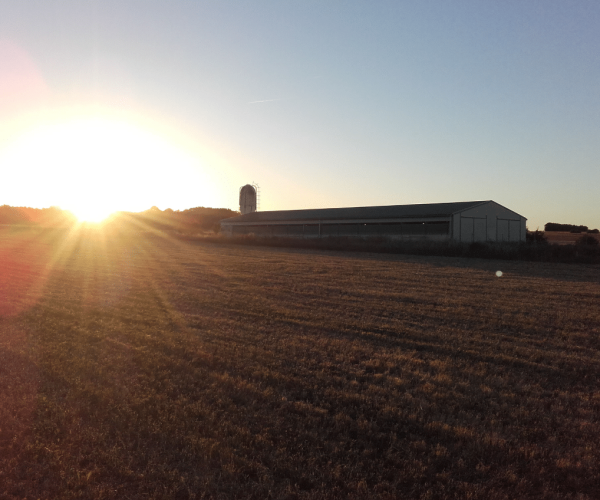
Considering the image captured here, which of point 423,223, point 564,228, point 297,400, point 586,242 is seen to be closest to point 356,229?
point 423,223

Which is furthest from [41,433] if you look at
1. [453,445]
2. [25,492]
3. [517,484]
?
Answer: [517,484]

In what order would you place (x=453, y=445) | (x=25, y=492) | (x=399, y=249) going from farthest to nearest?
(x=399, y=249)
(x=453, y=445)
(x=25, y=492)

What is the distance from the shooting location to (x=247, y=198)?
80.9 meters

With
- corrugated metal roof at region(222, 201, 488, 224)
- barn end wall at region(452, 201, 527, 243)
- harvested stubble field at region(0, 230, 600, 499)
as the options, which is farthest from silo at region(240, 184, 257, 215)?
harvested stubble field at region(0, 230, 600, 499)

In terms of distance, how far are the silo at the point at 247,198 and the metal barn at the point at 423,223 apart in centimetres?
2831

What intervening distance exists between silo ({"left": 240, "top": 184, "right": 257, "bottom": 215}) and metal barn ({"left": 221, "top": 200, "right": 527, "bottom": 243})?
28.3m

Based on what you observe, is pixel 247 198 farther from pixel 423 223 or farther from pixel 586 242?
pixel 586 242

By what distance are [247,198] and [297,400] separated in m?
76.6

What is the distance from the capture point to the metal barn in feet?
128

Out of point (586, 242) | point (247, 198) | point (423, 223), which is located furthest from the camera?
point (247, 198)

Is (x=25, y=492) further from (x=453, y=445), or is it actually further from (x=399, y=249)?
(x=399, y=249)

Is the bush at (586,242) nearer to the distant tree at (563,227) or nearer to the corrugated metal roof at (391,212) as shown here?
the corrugated metal roof at (391,212)

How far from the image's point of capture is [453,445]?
4.70 m

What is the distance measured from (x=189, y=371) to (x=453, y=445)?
3.76 meters
